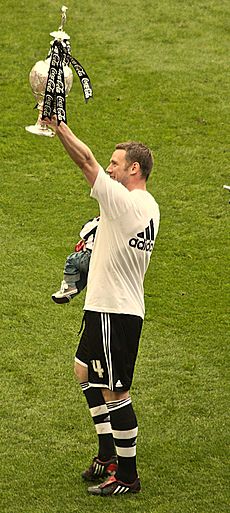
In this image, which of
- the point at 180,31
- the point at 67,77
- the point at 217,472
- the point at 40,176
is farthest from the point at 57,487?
the point at 180,31

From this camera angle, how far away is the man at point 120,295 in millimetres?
6828

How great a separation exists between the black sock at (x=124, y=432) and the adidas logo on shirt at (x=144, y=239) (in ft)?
2.80

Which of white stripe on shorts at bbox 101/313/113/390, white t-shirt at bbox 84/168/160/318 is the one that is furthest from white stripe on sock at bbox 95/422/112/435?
white t-shirt at bbox 84/168/160/318

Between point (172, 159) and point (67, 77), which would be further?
point (172, 159)

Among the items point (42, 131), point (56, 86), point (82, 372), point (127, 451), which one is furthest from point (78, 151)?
point (127, 451)

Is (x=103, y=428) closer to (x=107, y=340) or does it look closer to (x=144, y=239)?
(x=107, y=340)

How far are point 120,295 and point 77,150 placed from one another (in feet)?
2.90

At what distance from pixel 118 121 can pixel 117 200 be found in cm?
628

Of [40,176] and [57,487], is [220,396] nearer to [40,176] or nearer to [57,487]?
[57,487]

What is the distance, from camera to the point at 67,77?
6512 millimetres

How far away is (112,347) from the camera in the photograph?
6953 mm

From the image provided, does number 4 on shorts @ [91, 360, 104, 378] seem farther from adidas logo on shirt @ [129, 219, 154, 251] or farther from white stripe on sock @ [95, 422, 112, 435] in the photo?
adidas logo on shirt @ [129, 219, 154, 251]

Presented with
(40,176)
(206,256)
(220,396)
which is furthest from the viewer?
(40,176)

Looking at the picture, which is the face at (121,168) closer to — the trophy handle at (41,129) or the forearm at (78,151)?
the forearm at (78,151)
